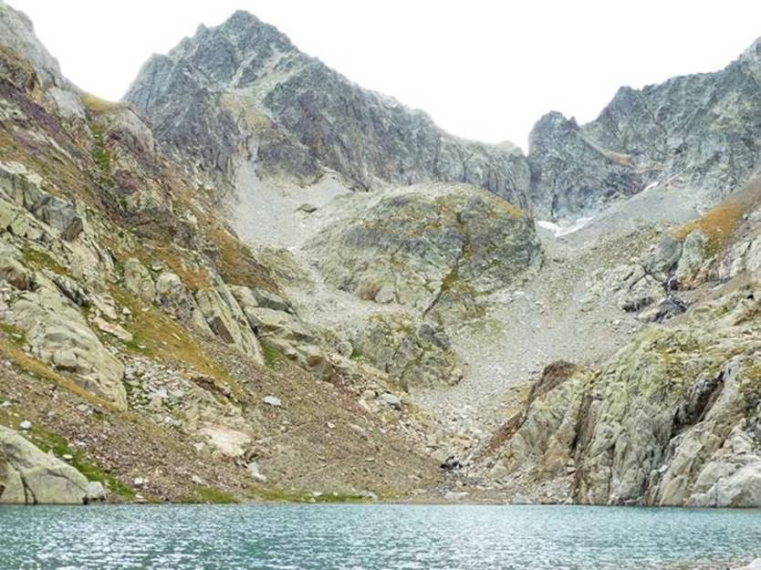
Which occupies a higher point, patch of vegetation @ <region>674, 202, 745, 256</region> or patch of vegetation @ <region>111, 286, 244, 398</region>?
patch of vegetation @ <region>674, 202, 745, 256</region>

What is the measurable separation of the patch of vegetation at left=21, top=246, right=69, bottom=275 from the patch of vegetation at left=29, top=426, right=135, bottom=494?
26.5 m

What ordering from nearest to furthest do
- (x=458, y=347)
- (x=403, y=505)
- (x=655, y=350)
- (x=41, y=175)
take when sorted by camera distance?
1. (x=403, y=505)
2. (x=655, y=350)
3. (x=41, y=175)
4. (x=458, y=347)

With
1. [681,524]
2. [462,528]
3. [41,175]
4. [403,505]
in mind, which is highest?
[41,175]

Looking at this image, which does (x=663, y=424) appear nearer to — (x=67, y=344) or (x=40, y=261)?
(x=67, y=344)

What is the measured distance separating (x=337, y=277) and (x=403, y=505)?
106421 mm

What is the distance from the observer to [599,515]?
2319 inches

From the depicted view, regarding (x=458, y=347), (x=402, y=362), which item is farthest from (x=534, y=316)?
(x=402, y=362)

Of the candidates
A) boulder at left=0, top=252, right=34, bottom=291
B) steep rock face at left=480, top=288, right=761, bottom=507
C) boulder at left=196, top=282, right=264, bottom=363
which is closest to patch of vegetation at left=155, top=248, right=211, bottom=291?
boulder at left=196, top=282, right=264, bottom=363

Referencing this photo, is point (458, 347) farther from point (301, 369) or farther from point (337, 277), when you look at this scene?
point (301, 369)

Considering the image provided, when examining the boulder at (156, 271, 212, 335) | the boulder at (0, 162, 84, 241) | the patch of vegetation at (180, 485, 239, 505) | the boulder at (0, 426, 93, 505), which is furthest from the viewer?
the boulder at (156, 271, 212, 335)

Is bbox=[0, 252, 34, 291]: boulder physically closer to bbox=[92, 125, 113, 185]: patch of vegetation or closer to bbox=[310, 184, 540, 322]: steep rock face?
bbox=[92, 125, 113, 185]: patch of vegetation

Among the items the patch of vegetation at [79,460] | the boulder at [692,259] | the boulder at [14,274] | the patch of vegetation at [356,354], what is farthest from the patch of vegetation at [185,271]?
the boulder at [692,259]

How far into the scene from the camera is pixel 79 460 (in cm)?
5234

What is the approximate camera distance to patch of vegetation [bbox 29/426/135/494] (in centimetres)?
5116
